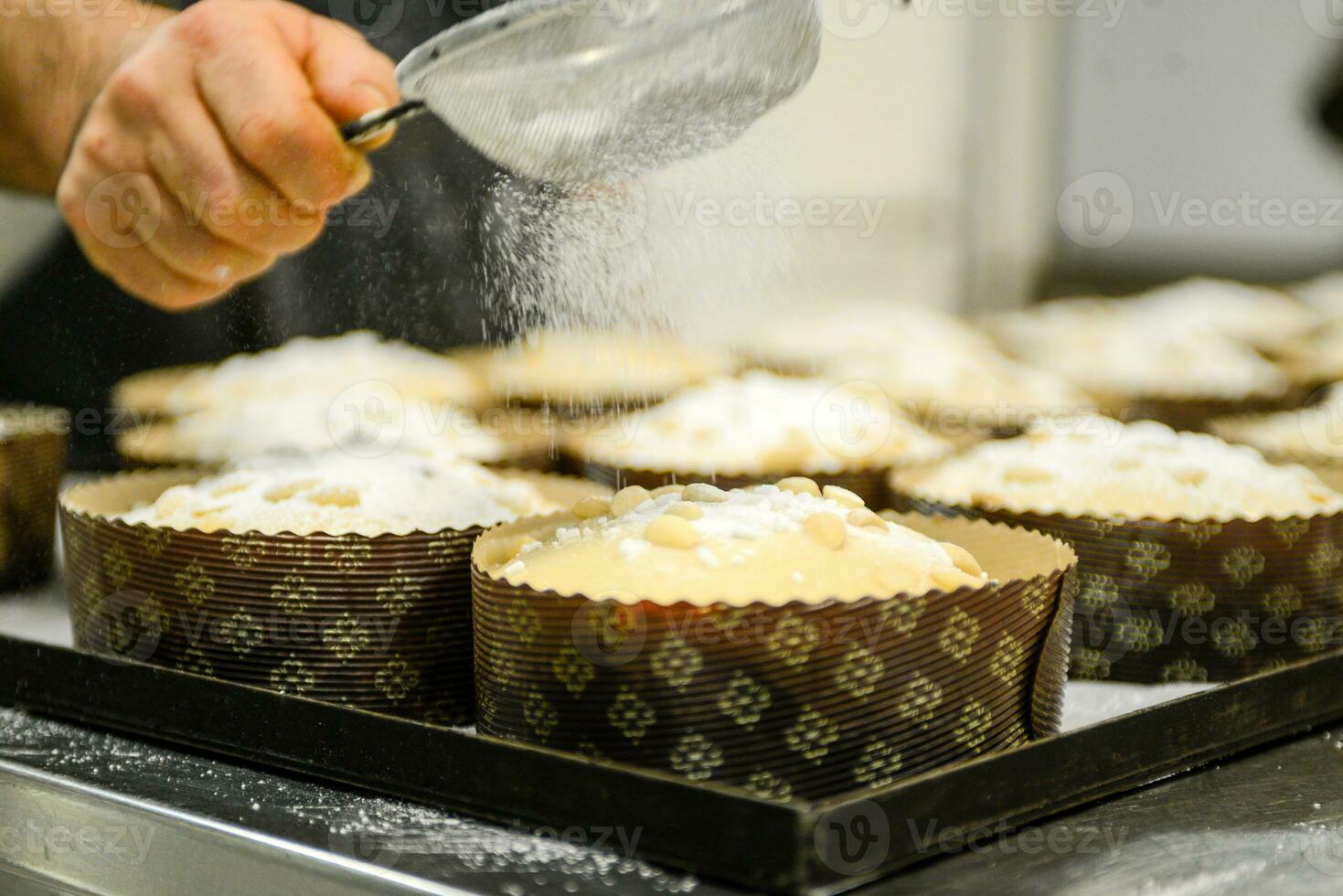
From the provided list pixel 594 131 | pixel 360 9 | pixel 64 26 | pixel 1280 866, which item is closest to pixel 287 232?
pixel 360 9

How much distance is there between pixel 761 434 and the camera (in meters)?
1.70

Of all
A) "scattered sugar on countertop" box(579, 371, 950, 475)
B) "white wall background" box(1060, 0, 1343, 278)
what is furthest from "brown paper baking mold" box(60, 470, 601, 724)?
"white wall background" box(1060, 0, 1343, 278)

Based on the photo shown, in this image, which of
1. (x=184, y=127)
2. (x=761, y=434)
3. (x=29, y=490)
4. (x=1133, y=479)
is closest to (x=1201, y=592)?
(x=1133, y=479)

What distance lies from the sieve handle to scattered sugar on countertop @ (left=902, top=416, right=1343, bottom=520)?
2.22 ft

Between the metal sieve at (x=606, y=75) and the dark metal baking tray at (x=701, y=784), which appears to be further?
the metal sieve at (x=606, y=75)

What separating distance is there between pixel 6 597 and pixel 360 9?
0.87 meters

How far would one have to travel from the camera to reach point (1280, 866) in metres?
0.91

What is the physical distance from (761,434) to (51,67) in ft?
3.18

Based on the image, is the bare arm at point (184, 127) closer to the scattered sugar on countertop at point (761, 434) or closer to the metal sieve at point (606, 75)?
the metal sieve at point (606, 75)

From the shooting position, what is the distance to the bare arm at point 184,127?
1.42 m

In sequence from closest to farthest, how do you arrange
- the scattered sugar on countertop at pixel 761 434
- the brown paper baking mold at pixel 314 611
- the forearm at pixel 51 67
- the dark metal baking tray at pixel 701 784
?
the dark metal baking tray at pixel 701 784
the brown paper baking mold at pixel 314 611
the forearm at pixel 51 67
the scattered sugar on countertop at pixel 761 434

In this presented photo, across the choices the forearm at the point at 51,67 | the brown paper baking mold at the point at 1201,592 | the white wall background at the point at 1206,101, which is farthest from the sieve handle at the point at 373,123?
the white wall background at the point at 1206,101

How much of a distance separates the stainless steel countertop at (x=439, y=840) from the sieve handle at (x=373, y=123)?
617 mm

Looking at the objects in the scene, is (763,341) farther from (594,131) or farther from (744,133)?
(594,131)
